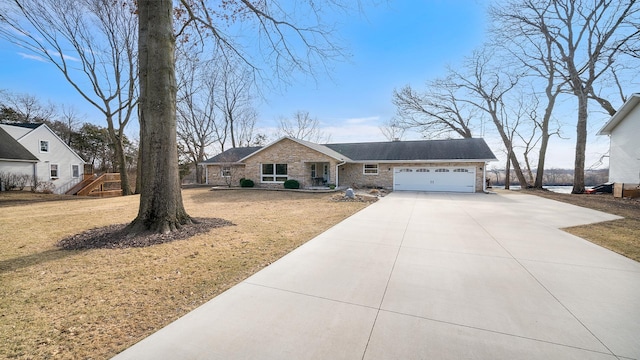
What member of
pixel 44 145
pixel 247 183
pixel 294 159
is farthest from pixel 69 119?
pixel 294 159

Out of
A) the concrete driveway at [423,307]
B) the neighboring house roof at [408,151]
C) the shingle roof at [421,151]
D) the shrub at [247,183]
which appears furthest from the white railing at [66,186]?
the concrete driveway at [423,307]

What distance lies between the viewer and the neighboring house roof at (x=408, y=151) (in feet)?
56.9

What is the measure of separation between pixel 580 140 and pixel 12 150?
134 feet

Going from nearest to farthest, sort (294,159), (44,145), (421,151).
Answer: (294,159) < (421,151) < (44,145)

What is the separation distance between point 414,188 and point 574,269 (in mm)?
14656

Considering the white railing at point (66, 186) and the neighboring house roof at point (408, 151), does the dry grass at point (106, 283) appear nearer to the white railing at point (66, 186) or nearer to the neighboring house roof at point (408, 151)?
the neighboring house roof at point (408, 151)

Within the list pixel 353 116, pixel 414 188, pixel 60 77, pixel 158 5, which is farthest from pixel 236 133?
pixel 158 5

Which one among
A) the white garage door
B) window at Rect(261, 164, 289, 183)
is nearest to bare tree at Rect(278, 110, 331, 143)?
window at Rect(261, 164, 289, 183)

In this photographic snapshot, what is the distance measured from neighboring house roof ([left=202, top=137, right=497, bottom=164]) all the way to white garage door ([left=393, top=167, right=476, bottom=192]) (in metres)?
0.85

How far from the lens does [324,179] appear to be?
20.6 meters

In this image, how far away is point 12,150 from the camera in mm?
17828

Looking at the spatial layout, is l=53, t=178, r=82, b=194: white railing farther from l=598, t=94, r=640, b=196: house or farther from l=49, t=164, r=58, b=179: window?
l=598, t=94, r=640, b=196: house

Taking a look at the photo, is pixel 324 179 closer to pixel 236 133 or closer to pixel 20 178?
pixel 236 133

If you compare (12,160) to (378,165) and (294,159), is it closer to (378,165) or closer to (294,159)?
(294,159)
